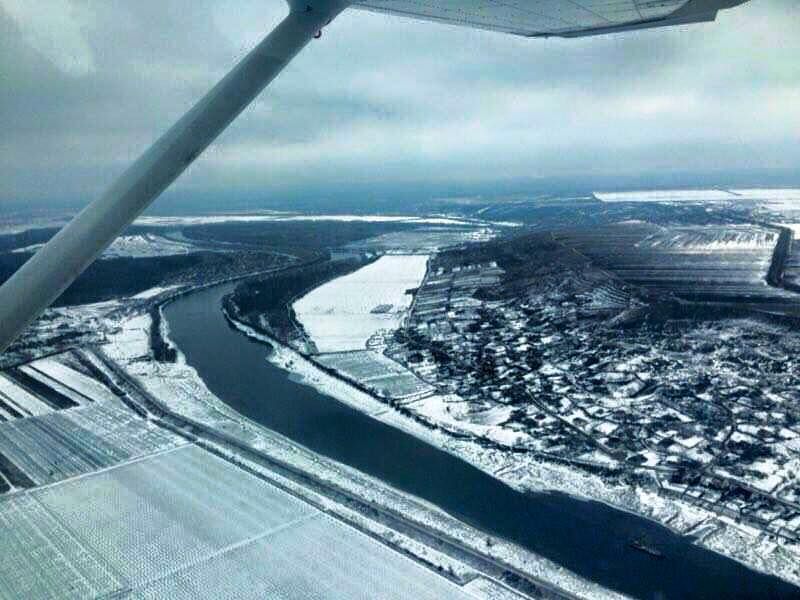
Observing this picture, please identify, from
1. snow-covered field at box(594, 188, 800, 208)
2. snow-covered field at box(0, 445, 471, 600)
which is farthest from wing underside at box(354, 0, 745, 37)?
snow-covered field at box(594, 188, 800, 208)

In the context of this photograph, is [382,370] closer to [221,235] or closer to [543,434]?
[543,434]

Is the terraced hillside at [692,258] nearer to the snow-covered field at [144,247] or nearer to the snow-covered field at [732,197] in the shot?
the snow-covered field at [732,197]

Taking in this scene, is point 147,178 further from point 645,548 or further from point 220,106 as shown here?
point 645,548

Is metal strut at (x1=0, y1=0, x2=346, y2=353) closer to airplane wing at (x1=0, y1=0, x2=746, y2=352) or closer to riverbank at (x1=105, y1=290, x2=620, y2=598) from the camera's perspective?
airplane wing at (x1=0, y1=0, x2=746, y2=352)

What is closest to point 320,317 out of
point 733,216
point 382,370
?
point 382,370

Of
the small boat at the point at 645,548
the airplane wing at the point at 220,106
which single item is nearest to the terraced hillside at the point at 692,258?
the small boat at the point at 645,548
